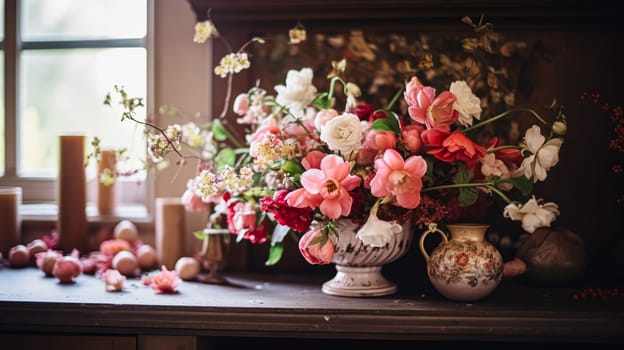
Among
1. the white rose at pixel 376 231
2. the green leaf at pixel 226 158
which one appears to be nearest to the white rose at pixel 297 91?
the green leaf at pixel 226 158

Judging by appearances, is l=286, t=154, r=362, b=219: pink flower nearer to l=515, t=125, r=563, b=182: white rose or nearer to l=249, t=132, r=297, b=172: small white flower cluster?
l=249, t=132, r=297, b=172: small white flower cluster

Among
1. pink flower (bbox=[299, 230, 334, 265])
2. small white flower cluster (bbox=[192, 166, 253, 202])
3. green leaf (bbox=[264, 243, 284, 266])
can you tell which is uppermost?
small white flower cluster (bbox=[192, 166, 253, 202])

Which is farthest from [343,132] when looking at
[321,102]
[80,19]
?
[80,19]

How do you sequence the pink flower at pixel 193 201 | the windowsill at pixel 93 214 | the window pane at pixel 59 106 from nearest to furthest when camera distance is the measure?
the pink flower at pixel 193 201
the windowsill at pixel 93 214
the window pane at pixel 59 106

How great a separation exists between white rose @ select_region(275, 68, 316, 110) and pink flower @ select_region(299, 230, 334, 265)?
0.33m

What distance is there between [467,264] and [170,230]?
801 millimetres

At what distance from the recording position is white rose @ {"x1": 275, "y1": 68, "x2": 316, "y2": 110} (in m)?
1.39

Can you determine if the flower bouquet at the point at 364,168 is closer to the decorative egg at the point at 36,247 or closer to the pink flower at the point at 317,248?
the pink flower at the point at 317,248

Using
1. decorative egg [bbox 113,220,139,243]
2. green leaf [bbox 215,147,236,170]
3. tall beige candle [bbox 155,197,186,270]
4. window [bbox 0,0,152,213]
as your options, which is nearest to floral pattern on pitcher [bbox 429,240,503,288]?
green leaf [bbox 215,147,236,170]

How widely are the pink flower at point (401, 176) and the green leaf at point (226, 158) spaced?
0.49m

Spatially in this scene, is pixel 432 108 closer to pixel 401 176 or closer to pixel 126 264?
pixel 401 176

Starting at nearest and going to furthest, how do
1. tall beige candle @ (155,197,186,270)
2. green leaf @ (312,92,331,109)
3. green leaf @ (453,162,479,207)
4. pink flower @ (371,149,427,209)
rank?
pink flower @ (371,149,427,209) < green leaf @ (453,162,479,207) < green leaf @ (312,92,331,109) < tall beige candle @ (155,197,186,270)

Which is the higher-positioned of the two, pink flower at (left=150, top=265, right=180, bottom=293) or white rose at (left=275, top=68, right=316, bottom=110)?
white rose at (left=275, top=68, right=316, bottom=110)

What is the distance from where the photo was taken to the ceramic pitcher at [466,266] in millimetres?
1269
